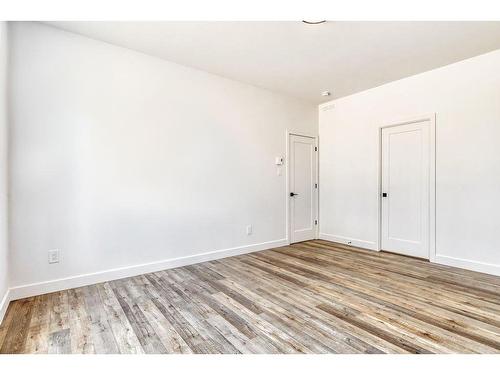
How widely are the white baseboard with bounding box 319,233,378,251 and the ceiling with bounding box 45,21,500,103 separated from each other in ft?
8.64

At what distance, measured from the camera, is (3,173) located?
233 cm

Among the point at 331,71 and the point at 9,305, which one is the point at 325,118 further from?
the point at 9,305

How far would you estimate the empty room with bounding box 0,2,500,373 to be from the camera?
6.97ft

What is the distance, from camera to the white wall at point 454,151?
3.25m

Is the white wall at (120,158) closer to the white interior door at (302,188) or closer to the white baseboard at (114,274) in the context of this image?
the white baseboard at (114,274)

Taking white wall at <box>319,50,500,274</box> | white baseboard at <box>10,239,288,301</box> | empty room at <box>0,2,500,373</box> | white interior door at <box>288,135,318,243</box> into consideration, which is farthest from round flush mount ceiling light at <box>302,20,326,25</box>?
white baseboard at <box>10,239,288,301</box>

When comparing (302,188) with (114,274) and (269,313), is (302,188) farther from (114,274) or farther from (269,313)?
(114,274)

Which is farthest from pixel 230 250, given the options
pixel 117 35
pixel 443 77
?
pixel 443 77

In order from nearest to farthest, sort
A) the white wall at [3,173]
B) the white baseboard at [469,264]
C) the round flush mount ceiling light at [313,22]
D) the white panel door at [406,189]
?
the white wall at [3,173], the round flush mount ceiling light at [313,22], the white baseboard at [469,264], the white panel door at [406,189]

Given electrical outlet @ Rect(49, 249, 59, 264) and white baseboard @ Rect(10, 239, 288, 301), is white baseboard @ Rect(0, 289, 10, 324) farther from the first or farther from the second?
electrical outlet @ Rect(49, 249, 59, 264)

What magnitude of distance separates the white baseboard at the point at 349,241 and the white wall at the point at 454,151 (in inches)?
0.9

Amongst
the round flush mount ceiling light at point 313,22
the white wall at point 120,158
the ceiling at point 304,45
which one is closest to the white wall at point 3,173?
the white wall at point 120,158

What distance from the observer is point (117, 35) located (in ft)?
9.34
